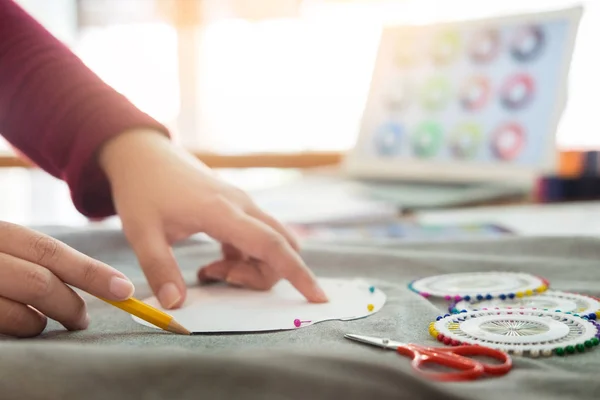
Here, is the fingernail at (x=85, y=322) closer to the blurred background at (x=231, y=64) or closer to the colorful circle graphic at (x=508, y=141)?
the colorful circle graphic at (x=508, y=141)

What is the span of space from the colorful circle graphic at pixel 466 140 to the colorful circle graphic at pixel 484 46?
131mm

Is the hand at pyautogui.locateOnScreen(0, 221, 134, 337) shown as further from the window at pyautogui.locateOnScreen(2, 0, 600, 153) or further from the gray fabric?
the window at pyautogui.locateOnScreen(2, 0, 600, 153)

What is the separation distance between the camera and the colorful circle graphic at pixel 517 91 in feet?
4.33

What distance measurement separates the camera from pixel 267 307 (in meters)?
0.57

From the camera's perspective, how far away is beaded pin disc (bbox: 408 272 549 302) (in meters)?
0.57

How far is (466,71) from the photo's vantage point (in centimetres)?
140

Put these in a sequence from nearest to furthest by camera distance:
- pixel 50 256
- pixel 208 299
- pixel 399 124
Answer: pixel 50 256 → pixel 208 299 → pixel 399 124

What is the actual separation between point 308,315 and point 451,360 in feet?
0.56

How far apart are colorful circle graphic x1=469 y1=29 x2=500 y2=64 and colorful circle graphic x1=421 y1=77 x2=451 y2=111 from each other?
76 mm

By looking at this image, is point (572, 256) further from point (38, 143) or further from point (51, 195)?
point (51, 195)

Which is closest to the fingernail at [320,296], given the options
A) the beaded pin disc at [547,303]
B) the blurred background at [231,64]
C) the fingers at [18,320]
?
the beaded pin disc at [547,303]

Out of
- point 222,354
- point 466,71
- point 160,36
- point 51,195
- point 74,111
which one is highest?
point 160,36

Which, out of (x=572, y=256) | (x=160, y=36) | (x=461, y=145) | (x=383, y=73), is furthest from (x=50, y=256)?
(x=160, y=36)

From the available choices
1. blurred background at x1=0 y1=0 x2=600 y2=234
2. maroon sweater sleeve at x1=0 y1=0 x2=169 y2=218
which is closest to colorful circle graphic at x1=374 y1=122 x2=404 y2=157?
maroon sweater sleeve at x1=0 y1=0 x2=169 y2=218
